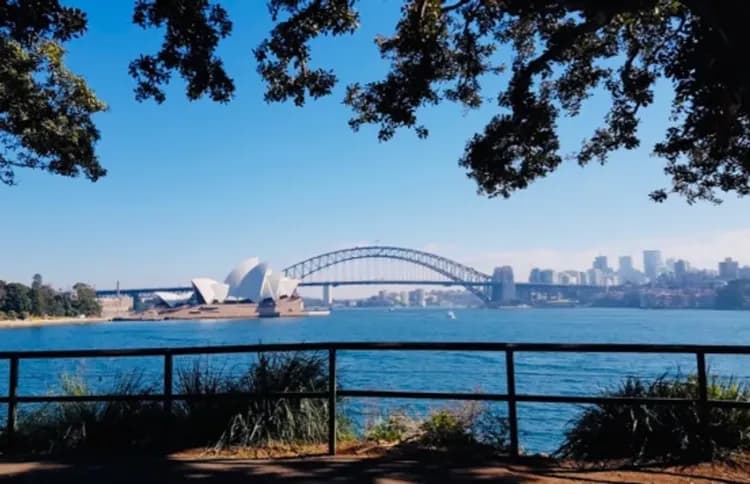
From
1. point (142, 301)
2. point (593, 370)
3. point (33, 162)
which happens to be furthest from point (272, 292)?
point (33, 162)

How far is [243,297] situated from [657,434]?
137 meters

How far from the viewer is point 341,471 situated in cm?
570

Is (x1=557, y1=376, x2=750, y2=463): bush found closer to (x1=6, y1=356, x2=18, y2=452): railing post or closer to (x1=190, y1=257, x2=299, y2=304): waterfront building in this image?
(x1=6, y1=356, x2=18, y2=452): railing post

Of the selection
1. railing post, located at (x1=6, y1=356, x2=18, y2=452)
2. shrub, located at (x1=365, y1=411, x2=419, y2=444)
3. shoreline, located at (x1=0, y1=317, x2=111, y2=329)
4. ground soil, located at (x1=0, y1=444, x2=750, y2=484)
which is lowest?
shoreline, located at (x1=0, y1=317, x2=111, y2=329)

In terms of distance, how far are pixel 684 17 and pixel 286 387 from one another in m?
6.86

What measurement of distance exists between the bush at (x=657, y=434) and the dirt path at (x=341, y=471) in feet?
0.88

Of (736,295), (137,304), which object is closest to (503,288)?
(736,295)

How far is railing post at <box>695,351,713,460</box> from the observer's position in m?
5.70

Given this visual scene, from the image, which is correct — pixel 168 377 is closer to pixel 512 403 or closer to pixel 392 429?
pixel 392 429

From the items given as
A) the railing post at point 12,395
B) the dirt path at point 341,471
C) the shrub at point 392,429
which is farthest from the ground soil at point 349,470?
the shrub at point 392,429

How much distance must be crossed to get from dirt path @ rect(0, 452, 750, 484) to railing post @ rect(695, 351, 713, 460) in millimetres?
245

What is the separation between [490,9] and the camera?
29.8 feet

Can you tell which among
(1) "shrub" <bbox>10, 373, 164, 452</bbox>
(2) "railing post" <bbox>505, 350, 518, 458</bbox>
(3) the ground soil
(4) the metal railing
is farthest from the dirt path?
(1) "shrub" <bbox>10, 373, 164, 452</bbox>

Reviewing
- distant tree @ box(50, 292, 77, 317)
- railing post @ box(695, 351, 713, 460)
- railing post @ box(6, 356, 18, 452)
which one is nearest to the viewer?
railing post @ box(695, 351, 713, 460)
